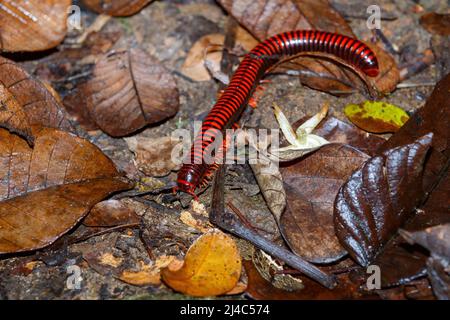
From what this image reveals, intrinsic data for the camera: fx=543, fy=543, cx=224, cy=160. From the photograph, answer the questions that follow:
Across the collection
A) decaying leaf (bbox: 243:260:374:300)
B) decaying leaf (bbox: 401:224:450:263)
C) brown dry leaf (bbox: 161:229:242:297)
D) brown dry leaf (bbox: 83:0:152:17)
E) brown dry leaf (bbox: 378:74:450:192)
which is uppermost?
brown dry leaf (bbox: 83:0:152:17)

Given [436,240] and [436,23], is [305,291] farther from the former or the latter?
[436,23]

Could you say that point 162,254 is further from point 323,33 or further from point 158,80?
point 323,33

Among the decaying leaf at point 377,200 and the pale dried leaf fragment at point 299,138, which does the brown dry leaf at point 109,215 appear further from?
the decaying leaf at point 377,200

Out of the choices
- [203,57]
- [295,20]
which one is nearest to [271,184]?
[203,57]

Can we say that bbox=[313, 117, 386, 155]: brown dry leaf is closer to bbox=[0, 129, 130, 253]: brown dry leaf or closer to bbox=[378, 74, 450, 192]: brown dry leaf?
bbox=[378, 74, 450, 192]: brown dry leaf

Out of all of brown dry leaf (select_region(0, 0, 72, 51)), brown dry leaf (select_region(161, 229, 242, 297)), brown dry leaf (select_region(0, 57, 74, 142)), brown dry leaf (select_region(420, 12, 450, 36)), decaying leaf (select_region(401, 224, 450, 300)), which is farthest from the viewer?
brown dry leaf (select_region(420, 12, 450, 36))

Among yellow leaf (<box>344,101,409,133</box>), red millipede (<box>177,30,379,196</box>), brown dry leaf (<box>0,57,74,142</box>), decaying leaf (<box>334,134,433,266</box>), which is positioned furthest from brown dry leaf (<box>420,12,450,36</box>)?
brown dry leaf (<box>0,57,74,142</box>)
